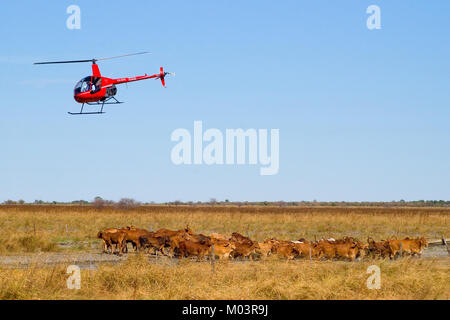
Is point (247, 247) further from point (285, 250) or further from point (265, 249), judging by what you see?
point (285, 250)

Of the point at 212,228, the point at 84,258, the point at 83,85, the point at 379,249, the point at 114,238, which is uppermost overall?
the point at 83,85

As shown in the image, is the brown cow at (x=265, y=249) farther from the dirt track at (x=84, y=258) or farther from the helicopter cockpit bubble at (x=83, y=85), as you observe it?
the helicopter cockpit bubble at (x=83, y=85)

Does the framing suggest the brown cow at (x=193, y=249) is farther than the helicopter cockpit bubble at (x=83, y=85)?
No

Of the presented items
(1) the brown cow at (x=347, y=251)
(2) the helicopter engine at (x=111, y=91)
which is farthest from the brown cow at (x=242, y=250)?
(2) the helicopter engine at (x=111, y=91)

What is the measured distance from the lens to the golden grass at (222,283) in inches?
575

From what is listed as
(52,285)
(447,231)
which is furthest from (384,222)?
(52,285)

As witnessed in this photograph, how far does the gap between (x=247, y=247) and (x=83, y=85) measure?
51.1 feet

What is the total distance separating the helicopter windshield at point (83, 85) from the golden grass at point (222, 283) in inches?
756

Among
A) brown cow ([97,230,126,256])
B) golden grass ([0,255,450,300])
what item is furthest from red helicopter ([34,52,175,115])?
golden grass ([0,255,450,300])

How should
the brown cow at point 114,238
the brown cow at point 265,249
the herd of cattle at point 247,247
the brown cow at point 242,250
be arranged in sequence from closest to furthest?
the herd of cattle at point 247,247 → the brown cow at point 242,250 → the brown cow at point 265,249 → the brown cow at point 114,238

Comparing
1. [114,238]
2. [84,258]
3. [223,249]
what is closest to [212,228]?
[114,238]

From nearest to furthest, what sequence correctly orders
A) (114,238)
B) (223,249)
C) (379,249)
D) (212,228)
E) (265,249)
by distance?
(223,249), (265,249), (379,249), (114,238), (212,228)

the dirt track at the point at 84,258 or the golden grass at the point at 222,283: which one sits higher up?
the golden grass at the point at 222,283

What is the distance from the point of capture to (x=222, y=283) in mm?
15867
